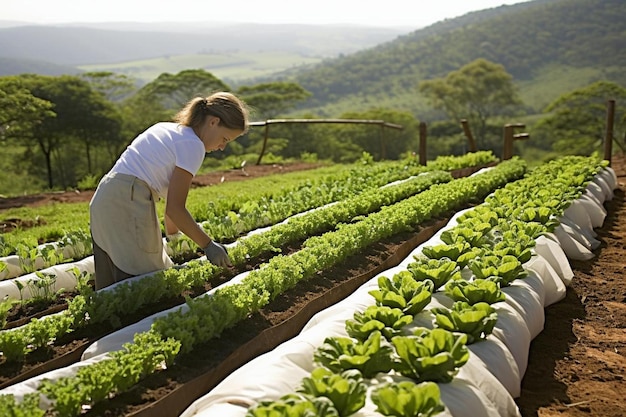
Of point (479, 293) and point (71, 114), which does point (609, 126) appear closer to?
point (479, 293)

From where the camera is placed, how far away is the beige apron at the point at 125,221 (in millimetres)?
3932

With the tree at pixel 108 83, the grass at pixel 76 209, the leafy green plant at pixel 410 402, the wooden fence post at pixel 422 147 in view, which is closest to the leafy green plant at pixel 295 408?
the leafy green plant at pixel 410 402

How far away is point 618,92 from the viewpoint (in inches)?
1471

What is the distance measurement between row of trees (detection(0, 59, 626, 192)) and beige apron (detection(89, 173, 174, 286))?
9.92 m

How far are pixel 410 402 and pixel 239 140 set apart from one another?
42.4 meters

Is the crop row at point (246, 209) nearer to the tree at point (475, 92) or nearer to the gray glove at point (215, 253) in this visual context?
the gray glove at point (215, 253)

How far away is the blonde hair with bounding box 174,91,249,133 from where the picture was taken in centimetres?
384

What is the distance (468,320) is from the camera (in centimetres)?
291

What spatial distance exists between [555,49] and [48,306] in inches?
3766

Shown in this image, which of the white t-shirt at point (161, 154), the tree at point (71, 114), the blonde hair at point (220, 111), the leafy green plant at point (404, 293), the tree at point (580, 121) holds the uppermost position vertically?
the blonde hair at point (220, 111)

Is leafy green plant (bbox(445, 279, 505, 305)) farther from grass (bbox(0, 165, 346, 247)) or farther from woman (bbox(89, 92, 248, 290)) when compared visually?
grass (bbox(0, 165, 346, 247))

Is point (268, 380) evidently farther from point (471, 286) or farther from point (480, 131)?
point (480, 131)

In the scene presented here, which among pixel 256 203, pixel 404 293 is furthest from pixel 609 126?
pixel 404 293

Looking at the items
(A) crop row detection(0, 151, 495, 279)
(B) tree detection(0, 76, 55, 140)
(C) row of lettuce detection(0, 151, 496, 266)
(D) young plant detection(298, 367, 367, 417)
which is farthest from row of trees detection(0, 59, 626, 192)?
(D) young plant detection(298, 367, 367, 417)
